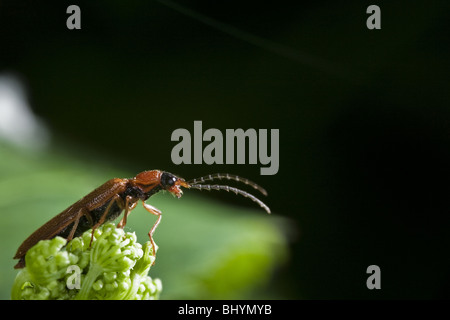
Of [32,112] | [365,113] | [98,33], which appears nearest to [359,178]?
[365,113]

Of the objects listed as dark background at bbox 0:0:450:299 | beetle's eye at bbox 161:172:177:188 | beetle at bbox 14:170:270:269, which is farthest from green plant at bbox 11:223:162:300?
dark background at bbox 0:0:450:299

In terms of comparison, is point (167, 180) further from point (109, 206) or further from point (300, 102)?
point (300, 102)

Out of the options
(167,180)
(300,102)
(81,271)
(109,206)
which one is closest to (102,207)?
(109,206)

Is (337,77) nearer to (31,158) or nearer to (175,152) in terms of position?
(175,152)

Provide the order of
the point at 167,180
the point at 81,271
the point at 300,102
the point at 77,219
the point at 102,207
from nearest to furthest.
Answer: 1. the point at 81,271
2. the point at 77,219
3. the point at 102,207
4. the point at 167,180
5. the point at 300,102

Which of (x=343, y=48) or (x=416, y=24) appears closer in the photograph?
(x=416, y=24)

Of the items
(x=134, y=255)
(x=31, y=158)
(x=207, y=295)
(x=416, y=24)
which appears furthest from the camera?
(x=416, y=24)
